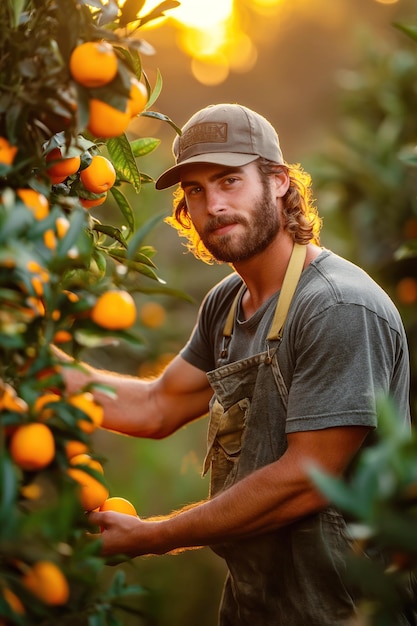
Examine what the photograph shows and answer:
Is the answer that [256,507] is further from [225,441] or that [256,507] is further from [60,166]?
[60,166]

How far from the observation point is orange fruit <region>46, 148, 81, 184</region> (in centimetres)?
120

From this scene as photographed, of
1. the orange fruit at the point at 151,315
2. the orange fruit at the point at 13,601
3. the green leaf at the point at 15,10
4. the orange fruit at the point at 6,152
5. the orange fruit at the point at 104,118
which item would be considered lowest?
the orange fruit at the point at 151,315

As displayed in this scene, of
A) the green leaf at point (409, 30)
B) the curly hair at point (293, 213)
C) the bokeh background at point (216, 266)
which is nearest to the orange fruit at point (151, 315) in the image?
the bokeh background at point (216, 266)

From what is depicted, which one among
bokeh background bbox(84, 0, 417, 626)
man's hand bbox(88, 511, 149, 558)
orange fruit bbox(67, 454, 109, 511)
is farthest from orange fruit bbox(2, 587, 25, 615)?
bokeh background bbox(84, 0, 417, 626)

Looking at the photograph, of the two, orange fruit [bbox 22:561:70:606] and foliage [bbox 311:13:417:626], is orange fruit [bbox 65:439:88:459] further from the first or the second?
foliage [bbox 311:13:417:626]

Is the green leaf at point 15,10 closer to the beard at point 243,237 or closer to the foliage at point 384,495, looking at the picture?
the foliage at point 384,495

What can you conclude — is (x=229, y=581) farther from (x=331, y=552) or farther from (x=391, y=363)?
(x=391, y=363)

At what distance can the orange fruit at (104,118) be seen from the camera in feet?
3.43

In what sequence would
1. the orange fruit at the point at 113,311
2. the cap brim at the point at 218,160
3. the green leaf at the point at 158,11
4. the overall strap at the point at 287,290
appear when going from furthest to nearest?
the cap brim at the point at 218,160
the overall strap at the point at 287,290
the green leaf at the point at 158,11
the orange fruit at the point at 113,311

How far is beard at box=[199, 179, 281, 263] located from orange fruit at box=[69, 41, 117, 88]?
79 centimetres

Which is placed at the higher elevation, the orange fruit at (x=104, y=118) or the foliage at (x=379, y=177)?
the orange fruit at (x=104, y=118)

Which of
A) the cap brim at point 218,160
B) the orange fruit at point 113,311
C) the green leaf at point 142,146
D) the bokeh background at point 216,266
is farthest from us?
the bokeh background at point 216,266

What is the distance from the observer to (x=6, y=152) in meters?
1.03

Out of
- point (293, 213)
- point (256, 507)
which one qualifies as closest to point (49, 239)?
point (256, 507)
